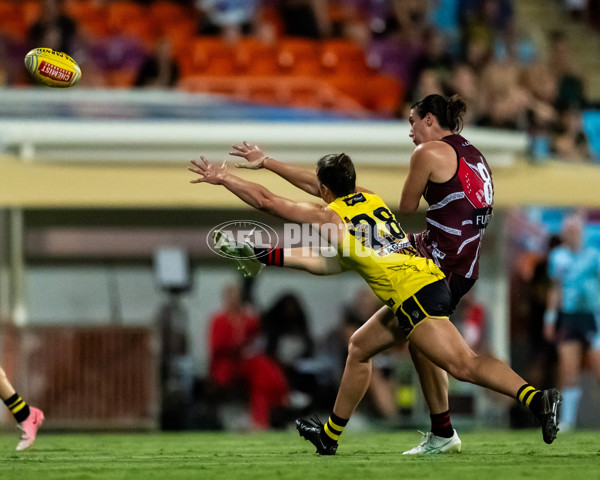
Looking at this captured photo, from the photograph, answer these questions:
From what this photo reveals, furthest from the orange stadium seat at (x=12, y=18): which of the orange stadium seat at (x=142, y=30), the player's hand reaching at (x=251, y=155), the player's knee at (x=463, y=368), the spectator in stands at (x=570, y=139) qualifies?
the player's knee at (x=463, y=368)

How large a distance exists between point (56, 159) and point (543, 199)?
15.6ft

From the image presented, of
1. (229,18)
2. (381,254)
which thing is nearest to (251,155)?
(381,254)

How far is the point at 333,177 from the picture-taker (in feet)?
24.6

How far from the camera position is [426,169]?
7.50m

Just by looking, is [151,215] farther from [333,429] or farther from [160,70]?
[333,429]

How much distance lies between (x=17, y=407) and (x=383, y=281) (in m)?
3.03

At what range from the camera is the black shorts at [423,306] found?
289 inches

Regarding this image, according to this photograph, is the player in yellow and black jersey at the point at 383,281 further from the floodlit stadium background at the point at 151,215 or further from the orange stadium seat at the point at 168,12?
the orange stadium seat at the point at 168,12

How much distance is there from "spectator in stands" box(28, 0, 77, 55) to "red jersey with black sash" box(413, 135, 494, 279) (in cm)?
824

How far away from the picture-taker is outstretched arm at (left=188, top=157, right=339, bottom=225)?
7285 millimetres

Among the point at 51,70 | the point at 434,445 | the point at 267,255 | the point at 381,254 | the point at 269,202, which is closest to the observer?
the point at 269,202

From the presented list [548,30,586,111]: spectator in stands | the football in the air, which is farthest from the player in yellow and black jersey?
[548,30,586,111]: spectator in stands

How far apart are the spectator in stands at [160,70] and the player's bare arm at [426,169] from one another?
26.1 ft

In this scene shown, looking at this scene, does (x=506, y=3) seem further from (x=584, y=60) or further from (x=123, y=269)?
(x=123, y=269)
